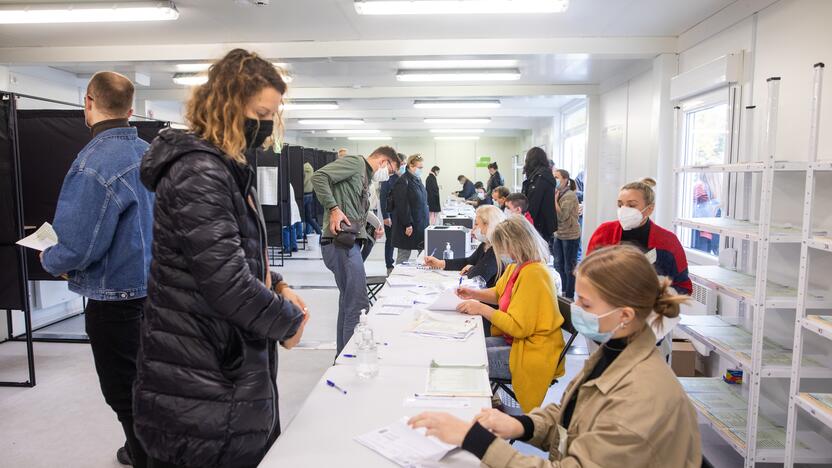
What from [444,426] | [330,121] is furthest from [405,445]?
[330,121]

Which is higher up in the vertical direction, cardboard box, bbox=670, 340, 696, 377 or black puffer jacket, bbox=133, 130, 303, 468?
black puffer jacket, bbox=133, 130, 303, 468

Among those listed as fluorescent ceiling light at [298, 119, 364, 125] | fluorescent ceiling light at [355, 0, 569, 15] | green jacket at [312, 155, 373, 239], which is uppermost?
fluorescent ceiling light at [298, 119, 364, 125]

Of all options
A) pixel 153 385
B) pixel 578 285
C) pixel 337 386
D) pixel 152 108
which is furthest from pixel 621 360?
pixel 152 108

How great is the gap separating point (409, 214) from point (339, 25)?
7.94 ft

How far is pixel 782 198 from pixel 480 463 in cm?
276

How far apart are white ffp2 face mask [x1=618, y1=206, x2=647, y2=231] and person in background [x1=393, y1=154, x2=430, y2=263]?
3.59 metres

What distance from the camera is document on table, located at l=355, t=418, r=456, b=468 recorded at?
4.43ft

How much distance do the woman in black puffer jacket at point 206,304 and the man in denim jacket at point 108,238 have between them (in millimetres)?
834

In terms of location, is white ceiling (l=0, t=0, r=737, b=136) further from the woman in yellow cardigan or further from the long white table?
the long white table

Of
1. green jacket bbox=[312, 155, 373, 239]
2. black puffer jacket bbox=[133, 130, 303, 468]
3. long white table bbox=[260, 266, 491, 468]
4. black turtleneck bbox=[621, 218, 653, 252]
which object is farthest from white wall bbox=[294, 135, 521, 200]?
black puffer jacket bbox=[133, 130, 303, 468]

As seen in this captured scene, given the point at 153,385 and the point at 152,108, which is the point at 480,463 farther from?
the point at 152,108

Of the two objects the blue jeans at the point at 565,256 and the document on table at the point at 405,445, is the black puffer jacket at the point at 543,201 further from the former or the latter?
the document on table at the point at 405,445

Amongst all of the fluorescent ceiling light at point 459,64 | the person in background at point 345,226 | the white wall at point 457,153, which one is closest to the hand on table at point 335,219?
the person in background at point 345,226

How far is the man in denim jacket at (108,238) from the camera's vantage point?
2027mm
